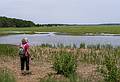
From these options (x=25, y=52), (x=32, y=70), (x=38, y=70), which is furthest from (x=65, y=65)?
(x=32, y=70)

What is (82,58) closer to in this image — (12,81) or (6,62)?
(6,62)

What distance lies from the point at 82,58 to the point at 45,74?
5863mm

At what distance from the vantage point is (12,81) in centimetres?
1284

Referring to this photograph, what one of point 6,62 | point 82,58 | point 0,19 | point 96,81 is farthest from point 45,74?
point 0,19

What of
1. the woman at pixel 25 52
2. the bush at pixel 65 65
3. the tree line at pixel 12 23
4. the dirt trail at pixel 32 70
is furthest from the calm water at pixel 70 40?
the tree line at pixel 12 23

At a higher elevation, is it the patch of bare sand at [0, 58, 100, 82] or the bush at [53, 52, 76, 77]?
the bush at [53, 52, 76, 77]

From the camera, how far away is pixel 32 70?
16906mm

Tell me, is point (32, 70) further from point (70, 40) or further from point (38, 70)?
point (70, 40)

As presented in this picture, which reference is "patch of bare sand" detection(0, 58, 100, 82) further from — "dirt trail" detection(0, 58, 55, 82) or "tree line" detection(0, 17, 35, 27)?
"tree line" detection(0, 17, 35, 27)

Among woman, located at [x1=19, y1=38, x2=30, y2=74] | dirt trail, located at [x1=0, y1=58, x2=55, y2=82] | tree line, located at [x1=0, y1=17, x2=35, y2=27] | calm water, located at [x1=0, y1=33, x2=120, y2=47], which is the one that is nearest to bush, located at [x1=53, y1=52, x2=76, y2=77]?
dirt trail, located at [x1=0, y1=58, x2=55, y2=82]

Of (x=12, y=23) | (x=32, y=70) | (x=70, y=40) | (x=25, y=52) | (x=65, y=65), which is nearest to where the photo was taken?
(x=65, y=65)

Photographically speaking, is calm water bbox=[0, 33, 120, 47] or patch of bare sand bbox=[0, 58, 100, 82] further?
calm water bbox=[0, 33, 120, 47]

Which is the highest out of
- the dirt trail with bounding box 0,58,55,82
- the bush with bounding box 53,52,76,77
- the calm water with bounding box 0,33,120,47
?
the bush with bounding box 53,52,76,77

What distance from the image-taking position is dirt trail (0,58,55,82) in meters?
14.8
